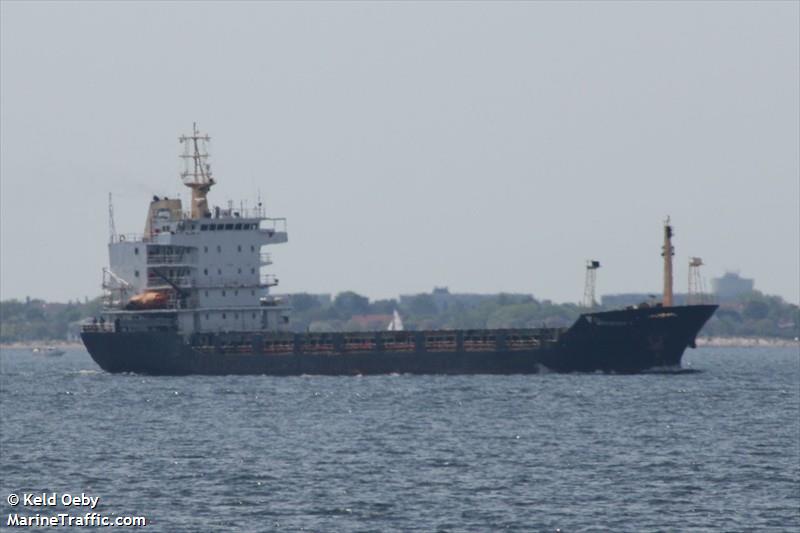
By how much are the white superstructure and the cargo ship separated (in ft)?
0.18

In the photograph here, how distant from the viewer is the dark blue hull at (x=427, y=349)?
81.0 metres

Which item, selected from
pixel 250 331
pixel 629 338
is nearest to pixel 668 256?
pixel 629 338

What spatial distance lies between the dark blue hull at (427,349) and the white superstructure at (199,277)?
6.80 feet

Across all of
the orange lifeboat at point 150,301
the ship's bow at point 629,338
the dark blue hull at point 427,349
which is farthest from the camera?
the orange lifeboat at point 150,301

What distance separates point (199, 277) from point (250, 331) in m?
4.05

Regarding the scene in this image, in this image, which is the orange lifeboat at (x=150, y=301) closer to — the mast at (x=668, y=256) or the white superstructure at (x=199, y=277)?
the white superstructure at (x=199, y=277)

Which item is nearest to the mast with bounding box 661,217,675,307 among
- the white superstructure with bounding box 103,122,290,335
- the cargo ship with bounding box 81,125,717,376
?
the cargo ship with bounding box 81,125,717,376

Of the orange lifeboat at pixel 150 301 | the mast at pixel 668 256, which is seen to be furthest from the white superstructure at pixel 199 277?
the mast at pixel 668 256

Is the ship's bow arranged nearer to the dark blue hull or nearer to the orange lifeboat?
the dark blue hull

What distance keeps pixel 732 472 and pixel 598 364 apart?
3761cm

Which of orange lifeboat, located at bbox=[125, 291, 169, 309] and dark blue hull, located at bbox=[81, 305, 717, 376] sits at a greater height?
orange lifeboat, located at bbox=[125, 291, 169, 309]

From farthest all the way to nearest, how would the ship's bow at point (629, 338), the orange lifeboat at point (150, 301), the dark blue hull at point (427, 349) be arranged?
the orange lifeboat at point (150, 301) < the dark blue hull at point (427, 349) < the ship's bow at point (629, 338)

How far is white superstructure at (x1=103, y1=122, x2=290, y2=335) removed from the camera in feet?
292

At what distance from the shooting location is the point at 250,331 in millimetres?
90000
